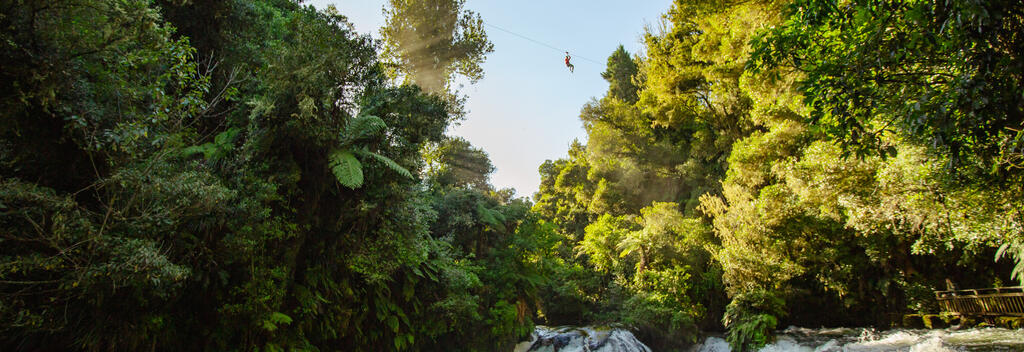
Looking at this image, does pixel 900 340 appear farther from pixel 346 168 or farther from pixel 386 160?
pixel 346 168

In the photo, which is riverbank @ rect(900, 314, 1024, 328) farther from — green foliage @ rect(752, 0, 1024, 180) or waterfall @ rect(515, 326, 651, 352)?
waterfall @ rect(515, 326, 651, 352)

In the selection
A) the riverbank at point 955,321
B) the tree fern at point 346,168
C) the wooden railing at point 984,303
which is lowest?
the riverbank at point 955,321

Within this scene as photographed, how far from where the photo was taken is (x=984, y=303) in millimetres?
Result: 9945

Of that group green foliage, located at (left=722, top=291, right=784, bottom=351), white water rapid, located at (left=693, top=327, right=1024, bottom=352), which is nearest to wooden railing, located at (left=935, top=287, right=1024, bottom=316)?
white water rapid, located at (left=693, top=327, right=1024, bottom=352)

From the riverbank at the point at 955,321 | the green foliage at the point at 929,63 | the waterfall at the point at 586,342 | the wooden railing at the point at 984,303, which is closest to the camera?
the green foliage at the point at 929,63

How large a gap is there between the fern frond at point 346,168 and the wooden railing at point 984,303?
13921 mm

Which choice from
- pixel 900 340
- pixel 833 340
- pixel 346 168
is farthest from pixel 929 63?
pixel 833 340

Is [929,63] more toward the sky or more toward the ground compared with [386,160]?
more toward the sky

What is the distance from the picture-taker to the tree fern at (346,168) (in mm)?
6106

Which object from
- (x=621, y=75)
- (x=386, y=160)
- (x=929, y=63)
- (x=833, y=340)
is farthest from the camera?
(x=621, y=75)

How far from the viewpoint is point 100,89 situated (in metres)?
4.11

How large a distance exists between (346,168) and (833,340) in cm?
1292

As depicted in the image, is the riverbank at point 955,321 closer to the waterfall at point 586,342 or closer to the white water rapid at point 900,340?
the white water rapid at point 900,340

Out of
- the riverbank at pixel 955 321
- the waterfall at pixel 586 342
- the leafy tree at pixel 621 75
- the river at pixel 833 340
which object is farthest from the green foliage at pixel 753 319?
the leafy tree at pixel 621 75
